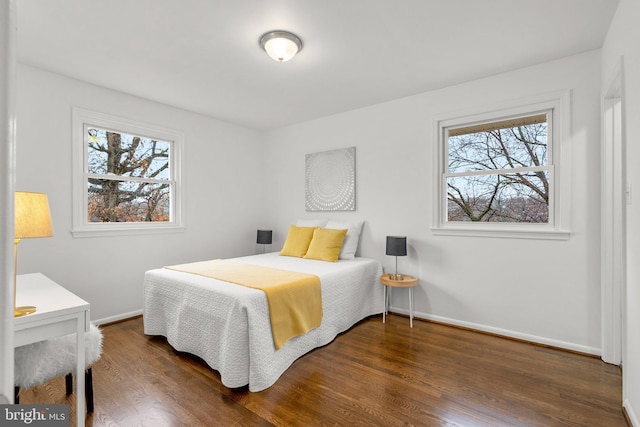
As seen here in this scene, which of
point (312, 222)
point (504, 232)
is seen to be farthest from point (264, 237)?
point (504, 232)

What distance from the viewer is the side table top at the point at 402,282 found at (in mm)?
3279

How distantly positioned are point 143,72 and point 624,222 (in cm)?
395

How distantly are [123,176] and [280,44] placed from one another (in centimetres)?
242

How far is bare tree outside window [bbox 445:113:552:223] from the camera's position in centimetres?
301

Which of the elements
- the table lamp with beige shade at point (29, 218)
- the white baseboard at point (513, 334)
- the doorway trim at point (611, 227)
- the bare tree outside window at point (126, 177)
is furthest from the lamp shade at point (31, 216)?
the doorway trim at point (611, 227)

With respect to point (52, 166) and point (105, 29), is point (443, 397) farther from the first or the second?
point (52, 166)

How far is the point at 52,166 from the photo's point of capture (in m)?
3.01

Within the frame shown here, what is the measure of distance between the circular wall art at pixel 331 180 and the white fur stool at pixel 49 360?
9.67ft

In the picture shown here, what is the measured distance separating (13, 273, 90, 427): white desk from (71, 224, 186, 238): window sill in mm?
1503

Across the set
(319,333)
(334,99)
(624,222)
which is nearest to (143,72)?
(334,99)

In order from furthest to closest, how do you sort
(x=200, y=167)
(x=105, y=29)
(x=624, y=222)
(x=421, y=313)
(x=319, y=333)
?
(x=200, y=167) → (x=421, y=313) → (x=319, y=333) → (x=105, y=29) → (x=624, y=222)

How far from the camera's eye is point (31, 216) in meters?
1.57

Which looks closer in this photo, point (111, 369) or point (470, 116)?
point (111, 369)

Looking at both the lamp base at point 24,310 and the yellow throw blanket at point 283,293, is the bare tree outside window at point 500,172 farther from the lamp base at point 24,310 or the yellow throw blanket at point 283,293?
the lamp base at point 24,310
